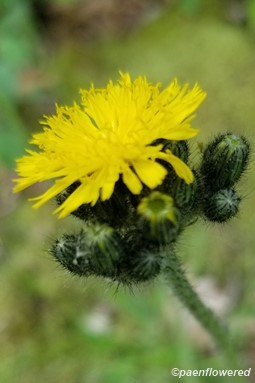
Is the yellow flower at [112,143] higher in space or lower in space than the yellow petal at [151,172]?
higher

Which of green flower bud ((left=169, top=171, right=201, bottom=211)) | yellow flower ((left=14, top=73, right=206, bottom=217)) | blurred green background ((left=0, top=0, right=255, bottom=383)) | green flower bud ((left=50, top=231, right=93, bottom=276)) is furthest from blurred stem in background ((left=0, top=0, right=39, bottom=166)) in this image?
green flower bud ((left=169, top=171, right=201, bottom=211))

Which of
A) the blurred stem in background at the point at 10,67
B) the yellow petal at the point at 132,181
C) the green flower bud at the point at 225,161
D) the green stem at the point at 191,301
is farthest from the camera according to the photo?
the blurred stem in background at the point at 10,67

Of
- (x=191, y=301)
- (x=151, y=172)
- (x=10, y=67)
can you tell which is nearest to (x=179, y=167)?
(x=151, y=172)

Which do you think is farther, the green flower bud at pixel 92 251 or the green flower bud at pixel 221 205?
the green flower bud at pixel 221 205

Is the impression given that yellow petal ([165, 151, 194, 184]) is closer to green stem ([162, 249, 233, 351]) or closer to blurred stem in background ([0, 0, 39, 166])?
green stem ([162, 249, 233, 351])

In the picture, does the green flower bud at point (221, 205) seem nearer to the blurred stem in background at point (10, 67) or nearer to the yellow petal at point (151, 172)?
the yellow petal at point (151, 172)

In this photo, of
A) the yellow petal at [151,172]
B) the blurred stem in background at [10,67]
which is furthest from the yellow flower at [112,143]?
the blurred stem in background at [10,67]
